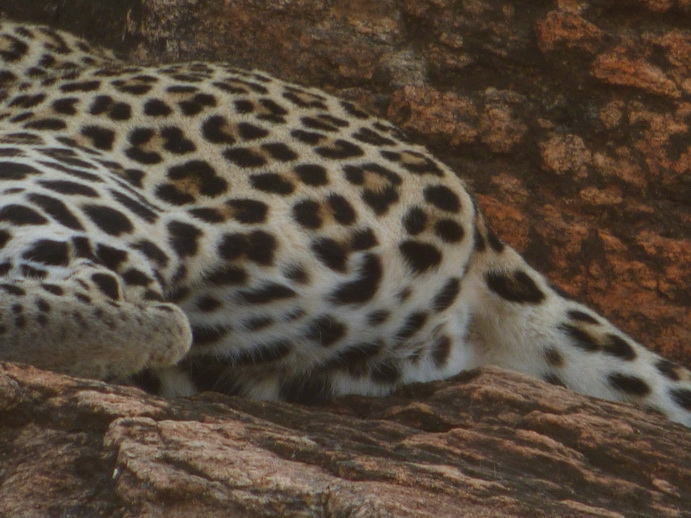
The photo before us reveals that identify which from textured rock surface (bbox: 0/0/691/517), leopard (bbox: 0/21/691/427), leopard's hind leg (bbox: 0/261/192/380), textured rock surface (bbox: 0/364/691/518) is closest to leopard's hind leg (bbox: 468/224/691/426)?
leopard (bbox: 0/21/691/427)

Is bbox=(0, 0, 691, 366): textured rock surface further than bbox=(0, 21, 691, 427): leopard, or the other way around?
bbox=(0, 0, 691, 366): textured rock surface

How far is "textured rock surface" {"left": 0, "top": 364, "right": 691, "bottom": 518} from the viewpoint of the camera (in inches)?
69.3

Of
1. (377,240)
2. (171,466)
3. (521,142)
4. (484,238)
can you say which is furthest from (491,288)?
(171,466)

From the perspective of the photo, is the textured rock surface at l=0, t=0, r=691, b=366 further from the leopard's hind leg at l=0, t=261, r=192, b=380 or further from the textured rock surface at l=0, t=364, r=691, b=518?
the leopard's hind leg at l=0, t=261, r=192, b=380

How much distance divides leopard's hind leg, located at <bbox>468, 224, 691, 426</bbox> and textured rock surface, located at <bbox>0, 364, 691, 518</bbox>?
1.43ft

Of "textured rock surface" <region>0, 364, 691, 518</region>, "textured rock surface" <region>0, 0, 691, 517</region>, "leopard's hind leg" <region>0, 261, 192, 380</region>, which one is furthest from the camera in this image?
"textured rock surface" <region>0, 0, 691, 517</region>

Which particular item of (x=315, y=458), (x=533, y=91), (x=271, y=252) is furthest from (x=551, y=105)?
(x=315, y=458)

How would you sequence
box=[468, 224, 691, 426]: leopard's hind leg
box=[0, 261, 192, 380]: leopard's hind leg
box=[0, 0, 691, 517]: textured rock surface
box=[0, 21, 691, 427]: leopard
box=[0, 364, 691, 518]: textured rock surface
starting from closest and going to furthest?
box=[0, 364, 691, 518]: textured rock surface, box=[0, 261, 192, 380]: leopard's hind leg, box=[0, 21, 691, 427]: leopard, box=[468, 224, 691, 426]: leopard's hind leg, box=[0, 0, 691, 517]: textured rock surface

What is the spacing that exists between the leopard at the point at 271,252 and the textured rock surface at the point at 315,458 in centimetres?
33

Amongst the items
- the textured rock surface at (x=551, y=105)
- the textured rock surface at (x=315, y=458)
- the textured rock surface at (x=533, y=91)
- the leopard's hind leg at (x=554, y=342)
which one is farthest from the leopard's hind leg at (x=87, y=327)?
the textured rock surface at (x=551, y=105)

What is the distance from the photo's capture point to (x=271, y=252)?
2.83 m

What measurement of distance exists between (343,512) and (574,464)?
27.5 inches

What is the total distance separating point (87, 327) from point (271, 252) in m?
0.61

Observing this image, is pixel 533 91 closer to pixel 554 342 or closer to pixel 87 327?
pixel 554 342
